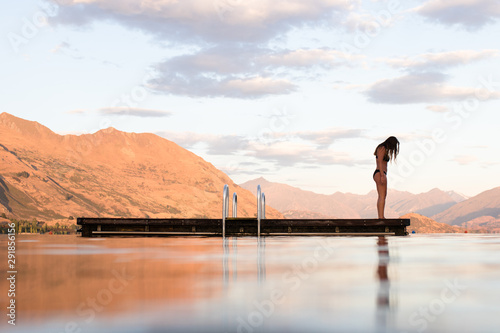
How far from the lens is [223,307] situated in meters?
4.45

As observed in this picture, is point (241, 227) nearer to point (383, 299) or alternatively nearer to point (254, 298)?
point (254, 298)

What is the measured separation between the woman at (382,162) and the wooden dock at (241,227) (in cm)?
85

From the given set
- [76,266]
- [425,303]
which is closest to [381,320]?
[425,303]

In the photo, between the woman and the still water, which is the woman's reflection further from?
the woman

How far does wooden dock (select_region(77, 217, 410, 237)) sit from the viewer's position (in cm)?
2225

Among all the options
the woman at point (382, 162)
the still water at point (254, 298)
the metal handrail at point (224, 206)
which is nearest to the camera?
the still water at point (254, 298)

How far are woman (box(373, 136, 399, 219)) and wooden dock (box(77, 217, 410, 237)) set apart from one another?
0.85 metres

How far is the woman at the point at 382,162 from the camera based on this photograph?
71.5 ft

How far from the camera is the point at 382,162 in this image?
869 inches

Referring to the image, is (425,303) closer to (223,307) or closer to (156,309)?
(223,307)

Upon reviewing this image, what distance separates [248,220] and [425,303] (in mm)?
17417

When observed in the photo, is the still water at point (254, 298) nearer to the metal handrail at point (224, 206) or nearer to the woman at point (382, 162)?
the metal handrail at point (224, 206)

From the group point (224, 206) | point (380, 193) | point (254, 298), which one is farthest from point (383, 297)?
point (380, 193)

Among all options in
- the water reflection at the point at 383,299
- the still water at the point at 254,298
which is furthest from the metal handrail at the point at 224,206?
the water reflection at the point at 383,299
